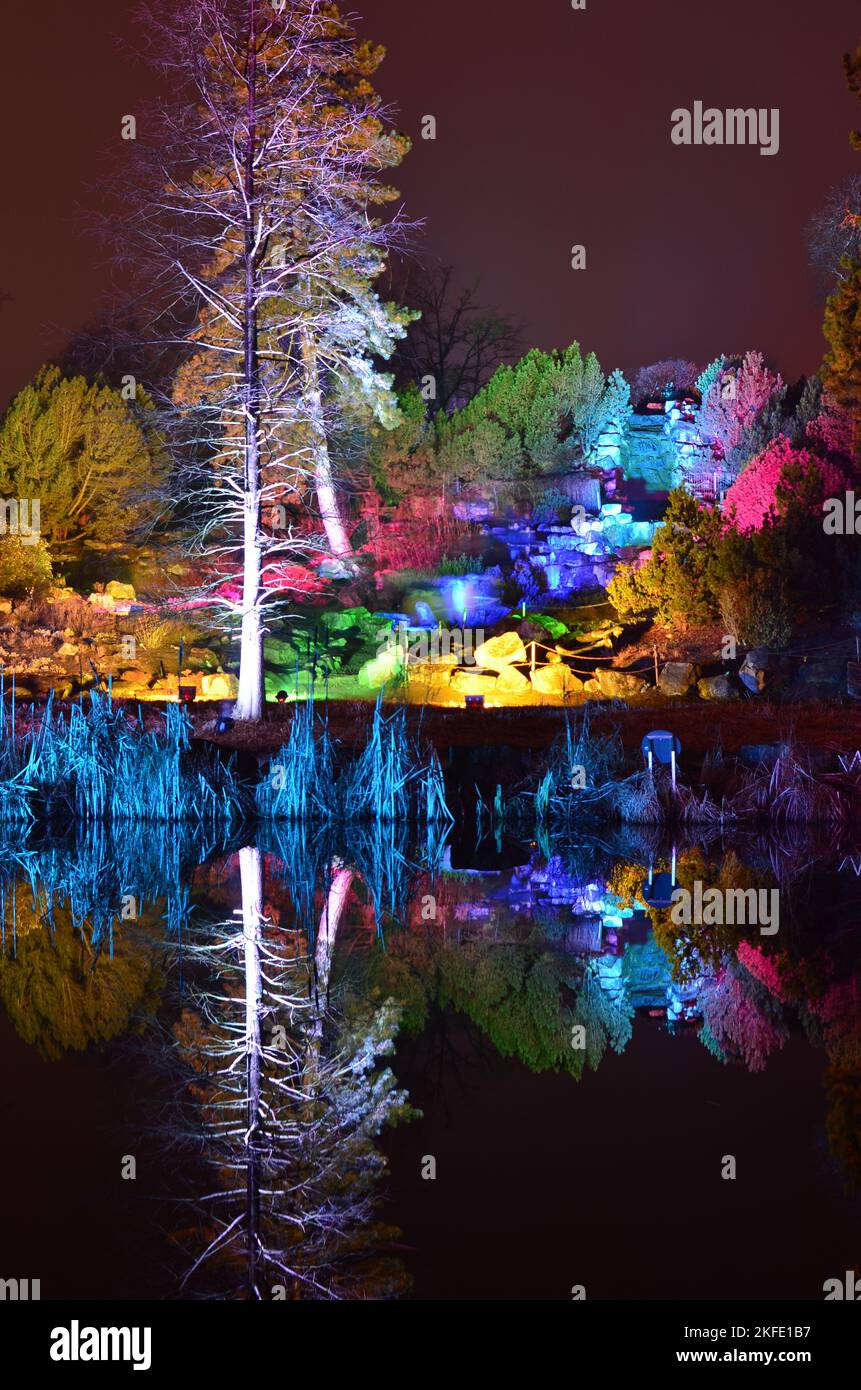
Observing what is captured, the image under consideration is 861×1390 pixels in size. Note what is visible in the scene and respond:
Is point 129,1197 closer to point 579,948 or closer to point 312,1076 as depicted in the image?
point 312,1076

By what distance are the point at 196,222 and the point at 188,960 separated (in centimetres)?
1264

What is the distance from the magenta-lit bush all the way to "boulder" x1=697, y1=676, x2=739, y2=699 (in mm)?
3592

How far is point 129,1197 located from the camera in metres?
3.91

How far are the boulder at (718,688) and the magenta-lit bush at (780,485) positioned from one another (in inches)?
141

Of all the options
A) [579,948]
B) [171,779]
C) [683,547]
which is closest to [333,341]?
[683,547]

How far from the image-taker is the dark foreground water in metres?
3.51

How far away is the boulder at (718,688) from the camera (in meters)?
18.4

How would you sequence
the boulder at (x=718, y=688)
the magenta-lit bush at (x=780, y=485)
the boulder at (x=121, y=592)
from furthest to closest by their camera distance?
the boulder at (x=121, y=592), the magenta-lit bush at (x=780, y=485), the boulder at (x=718, y=688)

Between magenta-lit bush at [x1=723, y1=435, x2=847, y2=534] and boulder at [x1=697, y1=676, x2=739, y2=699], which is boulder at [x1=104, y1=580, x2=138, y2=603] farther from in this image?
magenta-lit bush at [x1=723, y1=435, x2=847, y2=534]

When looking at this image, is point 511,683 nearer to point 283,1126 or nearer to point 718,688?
point 718,688

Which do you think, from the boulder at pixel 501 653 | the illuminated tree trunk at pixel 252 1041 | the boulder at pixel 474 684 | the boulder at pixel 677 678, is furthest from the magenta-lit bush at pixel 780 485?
the illuminated tree trunk at pixel 252 1041

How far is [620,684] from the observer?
19031 millimetres

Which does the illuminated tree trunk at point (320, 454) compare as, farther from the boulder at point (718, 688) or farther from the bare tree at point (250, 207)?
the boulder at point (718, 688)

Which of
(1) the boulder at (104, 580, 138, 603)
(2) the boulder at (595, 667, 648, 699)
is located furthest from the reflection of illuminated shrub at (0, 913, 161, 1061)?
(1) the boulder at (104, 580, 138, 603)
